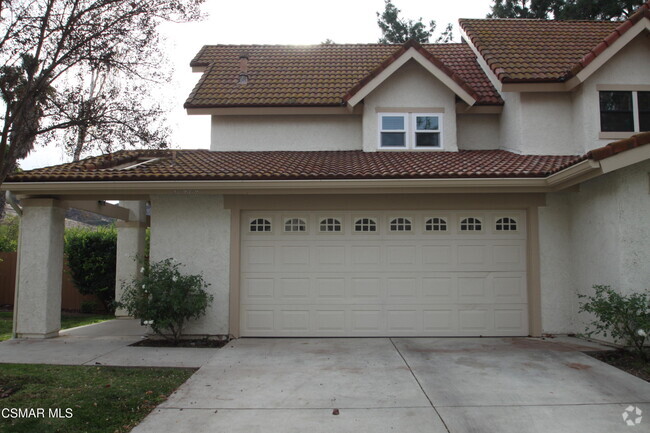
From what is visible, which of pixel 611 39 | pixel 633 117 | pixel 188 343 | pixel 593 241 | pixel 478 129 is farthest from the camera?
pixel 478 129

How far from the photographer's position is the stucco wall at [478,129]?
1172cm

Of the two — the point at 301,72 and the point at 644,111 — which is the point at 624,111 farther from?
the point at 301,72

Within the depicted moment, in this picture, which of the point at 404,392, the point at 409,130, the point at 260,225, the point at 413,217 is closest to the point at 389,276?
the point at 413,217

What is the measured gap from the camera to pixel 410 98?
37.5 feet

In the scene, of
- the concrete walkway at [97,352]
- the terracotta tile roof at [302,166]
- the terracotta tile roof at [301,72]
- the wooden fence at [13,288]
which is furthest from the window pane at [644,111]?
the wooden fence at [13,288]

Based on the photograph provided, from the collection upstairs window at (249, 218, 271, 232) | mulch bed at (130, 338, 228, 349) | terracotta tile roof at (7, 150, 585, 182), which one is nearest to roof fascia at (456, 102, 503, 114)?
terracotta tile roof at (7, 150, 585, 182)

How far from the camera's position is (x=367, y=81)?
35.8 feet

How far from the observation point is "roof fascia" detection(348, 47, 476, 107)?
431 inches

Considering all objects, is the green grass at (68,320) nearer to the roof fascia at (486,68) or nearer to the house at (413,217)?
the house at (413,217)

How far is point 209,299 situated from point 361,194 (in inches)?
138

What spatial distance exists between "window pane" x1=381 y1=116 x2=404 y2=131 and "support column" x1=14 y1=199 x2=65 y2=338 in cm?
733

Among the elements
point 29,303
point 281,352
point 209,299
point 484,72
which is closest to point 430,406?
point 281,352

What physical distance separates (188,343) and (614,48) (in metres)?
10.4

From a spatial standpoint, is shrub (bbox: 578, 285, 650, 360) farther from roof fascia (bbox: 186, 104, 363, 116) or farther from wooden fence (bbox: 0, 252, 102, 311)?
wooden fence (bbox: 0, 252, 102, 311)
